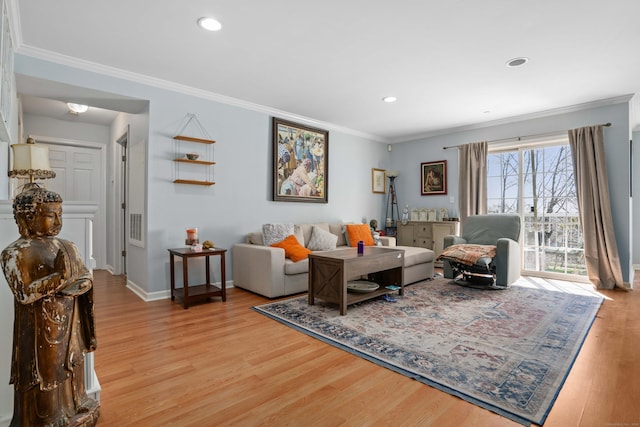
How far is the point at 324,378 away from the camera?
6.53ft

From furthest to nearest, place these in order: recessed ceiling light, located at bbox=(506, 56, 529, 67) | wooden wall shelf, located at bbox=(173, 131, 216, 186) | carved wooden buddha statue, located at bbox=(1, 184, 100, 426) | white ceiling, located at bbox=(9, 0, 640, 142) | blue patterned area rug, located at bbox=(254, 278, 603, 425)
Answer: wooden wall shelf, located at bbox=(173, 131, 216, 186) → recessed ceiling light, located at bbox=(506, 56, 529, 67) → white ceiling, located at bbox=(9, 0, 640, 142) → blue patterned area rug, located at bbox=(254, 278, 603, 425) → carved wooden buddha statue, located at bbox=(1, 184, 100, 426)

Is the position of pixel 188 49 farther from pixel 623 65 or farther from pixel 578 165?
pixel 578 165

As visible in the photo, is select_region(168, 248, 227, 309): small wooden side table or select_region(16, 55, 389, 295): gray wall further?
select_region(16, 55, 389, 295): gray wall

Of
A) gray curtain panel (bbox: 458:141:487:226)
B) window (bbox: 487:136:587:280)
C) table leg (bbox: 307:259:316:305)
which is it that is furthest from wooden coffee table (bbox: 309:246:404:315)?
window (bbox: 487:136:587:280)

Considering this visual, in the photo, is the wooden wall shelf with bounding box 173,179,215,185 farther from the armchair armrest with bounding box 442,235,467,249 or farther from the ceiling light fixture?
the armchair armrest with bounding box 442,235,467,249

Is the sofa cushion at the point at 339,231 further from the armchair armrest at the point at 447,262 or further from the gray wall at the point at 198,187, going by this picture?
the armchair armrest at the point at 447,262

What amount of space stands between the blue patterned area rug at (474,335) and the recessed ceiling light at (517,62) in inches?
97.8

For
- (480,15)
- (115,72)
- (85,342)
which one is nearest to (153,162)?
(115,72)

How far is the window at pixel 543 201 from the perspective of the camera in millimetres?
4837

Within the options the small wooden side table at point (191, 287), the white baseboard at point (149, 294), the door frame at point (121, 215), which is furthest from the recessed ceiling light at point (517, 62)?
the door frame at point (121, 215)

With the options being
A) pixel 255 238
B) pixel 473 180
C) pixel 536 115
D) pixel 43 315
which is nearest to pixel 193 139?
pixel 255 238

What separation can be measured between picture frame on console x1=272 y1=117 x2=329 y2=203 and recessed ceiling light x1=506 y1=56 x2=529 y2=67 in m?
2.85

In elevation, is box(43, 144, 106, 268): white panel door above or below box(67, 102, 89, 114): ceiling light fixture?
below

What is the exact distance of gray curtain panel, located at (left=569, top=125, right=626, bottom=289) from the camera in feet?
14.1
